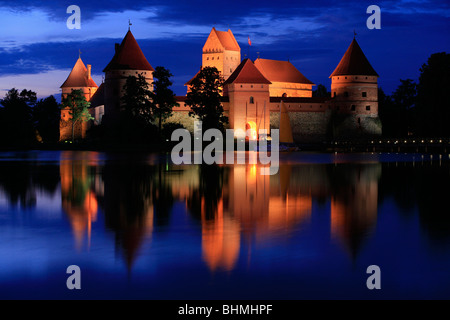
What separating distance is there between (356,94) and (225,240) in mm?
52044

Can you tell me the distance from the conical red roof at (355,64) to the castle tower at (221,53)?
12835 millimetres

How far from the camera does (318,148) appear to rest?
5775cm

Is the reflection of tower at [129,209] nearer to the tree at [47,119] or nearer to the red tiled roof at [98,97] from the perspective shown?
the red tiled roof at [98,97]

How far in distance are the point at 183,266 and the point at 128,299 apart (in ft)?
4.86

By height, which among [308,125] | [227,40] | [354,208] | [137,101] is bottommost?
[354,208]

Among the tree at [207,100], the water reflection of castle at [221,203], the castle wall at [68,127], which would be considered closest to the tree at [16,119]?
the castle wall at [68,127]

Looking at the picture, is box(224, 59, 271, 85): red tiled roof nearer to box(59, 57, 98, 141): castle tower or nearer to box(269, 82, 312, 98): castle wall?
box(269, 82, 312, 98): castle wall

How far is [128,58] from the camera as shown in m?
55.3

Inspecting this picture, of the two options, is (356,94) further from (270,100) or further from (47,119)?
(47,119)

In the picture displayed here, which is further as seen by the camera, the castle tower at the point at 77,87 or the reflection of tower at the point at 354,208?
the castle tower at the point at 77,87

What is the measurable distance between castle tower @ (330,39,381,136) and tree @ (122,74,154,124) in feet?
64.8

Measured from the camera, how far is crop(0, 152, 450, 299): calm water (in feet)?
24.7

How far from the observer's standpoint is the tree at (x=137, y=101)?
49781 mm

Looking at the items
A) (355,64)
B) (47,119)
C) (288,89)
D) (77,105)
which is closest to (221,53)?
(288,89)
